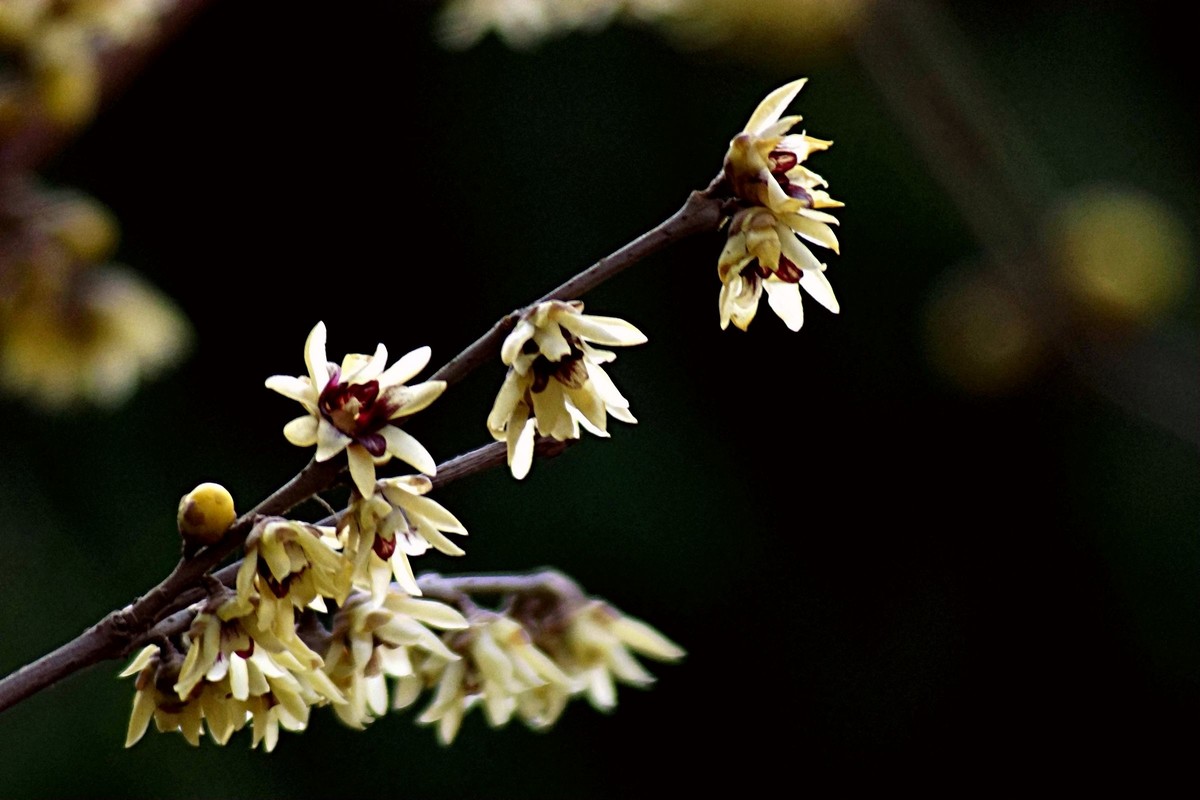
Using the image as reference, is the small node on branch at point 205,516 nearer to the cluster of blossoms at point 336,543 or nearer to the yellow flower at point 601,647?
the cluster of blossoms at point 336,543

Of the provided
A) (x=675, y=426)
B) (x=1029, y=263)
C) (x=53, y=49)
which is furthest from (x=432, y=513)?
(x=675, y=426)

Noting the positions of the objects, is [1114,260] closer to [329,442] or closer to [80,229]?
[80,229]

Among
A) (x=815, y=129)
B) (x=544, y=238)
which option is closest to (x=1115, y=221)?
(x=815, y=129)

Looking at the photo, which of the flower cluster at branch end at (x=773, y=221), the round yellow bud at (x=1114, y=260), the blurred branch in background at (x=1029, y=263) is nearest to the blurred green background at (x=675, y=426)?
the blurred branch in background at (x=1029, y=263)

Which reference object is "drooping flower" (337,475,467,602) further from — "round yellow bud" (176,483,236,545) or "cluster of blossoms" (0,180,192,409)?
"cluster of blossoms" (0,180,192,409)

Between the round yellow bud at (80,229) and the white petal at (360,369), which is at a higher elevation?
the round yellow bud at (80,229)

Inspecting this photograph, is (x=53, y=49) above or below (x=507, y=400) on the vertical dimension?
above

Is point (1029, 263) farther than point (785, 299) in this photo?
Yes
